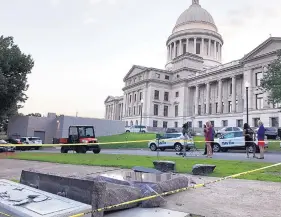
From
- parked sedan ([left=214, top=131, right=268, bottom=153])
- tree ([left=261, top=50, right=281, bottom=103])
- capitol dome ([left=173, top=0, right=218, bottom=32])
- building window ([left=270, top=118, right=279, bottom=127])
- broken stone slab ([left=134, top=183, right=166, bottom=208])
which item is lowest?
broken stone slab ([left=134, top=183, right=166, bottom=208])

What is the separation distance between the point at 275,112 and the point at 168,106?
38.6 metres

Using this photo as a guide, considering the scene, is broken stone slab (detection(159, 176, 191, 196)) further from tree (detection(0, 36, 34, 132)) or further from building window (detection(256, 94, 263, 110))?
building window (detection(256, 94, 263, 110))

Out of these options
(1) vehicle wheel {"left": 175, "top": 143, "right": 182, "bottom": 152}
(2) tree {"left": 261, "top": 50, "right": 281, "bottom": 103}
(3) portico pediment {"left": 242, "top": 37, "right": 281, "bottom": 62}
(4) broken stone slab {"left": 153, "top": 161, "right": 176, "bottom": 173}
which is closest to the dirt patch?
(4) broken stone slab {"left": 153, "top": 161, "right": 176, "bottom": 173}

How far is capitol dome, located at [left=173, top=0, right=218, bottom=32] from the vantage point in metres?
100

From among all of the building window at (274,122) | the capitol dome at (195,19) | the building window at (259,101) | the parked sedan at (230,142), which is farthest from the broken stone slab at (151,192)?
the capitol dome at (195,19)

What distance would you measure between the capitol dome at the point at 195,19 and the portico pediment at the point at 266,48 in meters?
43.7

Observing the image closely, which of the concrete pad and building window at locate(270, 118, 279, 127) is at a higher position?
building window at locate(270, 118, 279, 127)

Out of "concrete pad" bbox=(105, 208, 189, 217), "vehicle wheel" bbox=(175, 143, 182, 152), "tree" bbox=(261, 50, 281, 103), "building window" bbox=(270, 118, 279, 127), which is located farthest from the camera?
"building window" bbox=(270, 118, 279, 127)

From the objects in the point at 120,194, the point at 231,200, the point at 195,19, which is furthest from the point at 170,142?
the point at 195,19

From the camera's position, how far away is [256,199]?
6.25m

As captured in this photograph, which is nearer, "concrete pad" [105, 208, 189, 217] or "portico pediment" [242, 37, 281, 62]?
"concrete pad" [105, 208, 189, 217]

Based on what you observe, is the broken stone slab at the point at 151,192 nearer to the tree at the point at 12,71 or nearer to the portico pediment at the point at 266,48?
the tree at the point at 12,71

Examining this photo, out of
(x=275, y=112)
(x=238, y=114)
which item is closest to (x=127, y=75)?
(x=238, y=114)

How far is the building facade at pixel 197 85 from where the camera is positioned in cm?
5912
